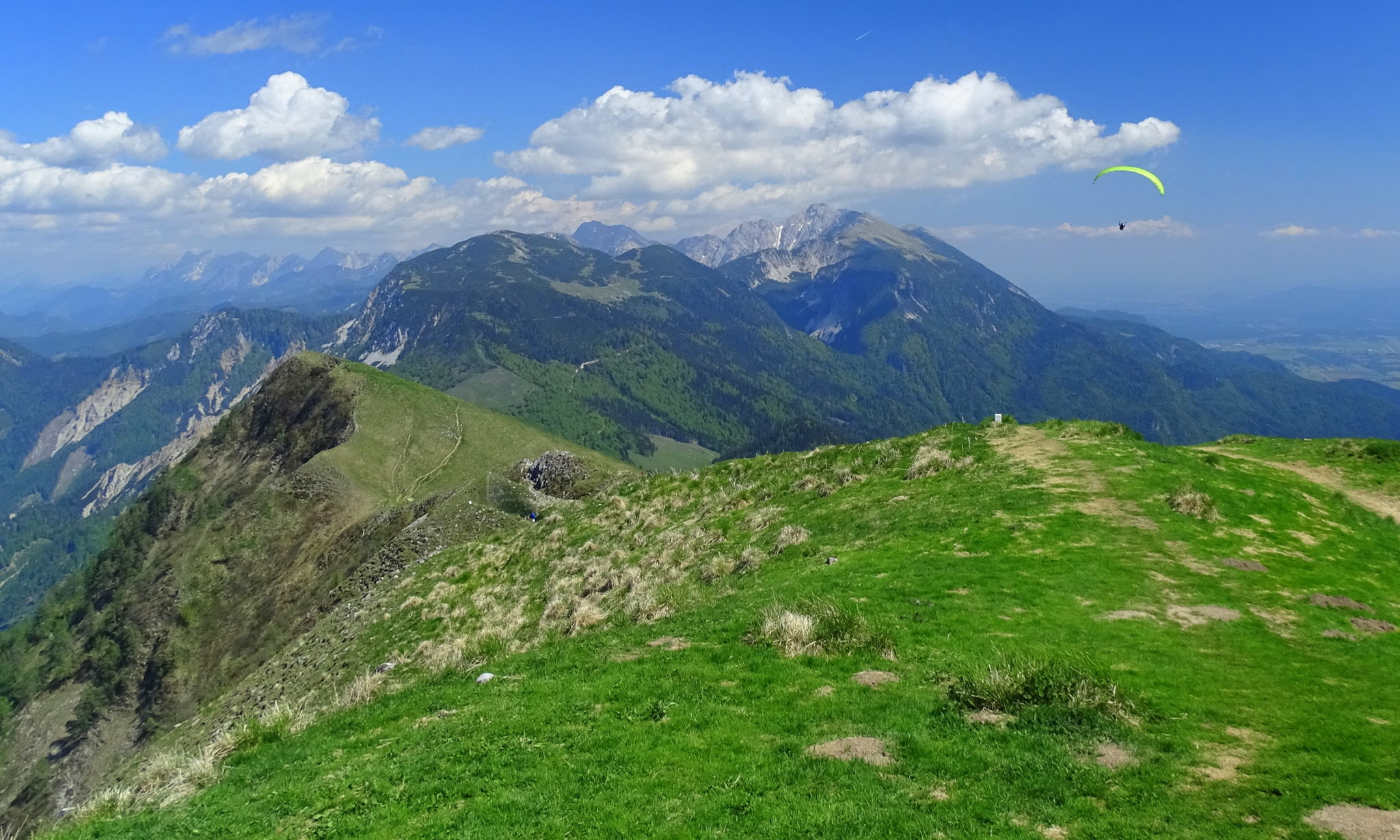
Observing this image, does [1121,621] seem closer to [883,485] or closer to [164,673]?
[883,485]

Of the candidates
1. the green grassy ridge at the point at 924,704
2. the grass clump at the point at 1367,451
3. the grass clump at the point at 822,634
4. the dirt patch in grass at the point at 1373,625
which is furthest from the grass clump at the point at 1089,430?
the grass clump at the point at 822,634

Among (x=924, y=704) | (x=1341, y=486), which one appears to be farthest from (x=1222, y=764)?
(x=1341, y=486)

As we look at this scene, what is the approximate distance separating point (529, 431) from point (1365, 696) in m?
136

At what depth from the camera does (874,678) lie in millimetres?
16375

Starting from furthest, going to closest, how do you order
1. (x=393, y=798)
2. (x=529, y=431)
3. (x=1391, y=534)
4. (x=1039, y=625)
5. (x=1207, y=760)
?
1. (x=529, y=431)
2. (x=1391, y=534)
3. (x=1039, y=625)
4. (x=393, y=798)
5. (x=1207, y=760)

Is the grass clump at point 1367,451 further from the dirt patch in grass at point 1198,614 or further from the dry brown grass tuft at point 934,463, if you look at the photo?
the dirt patch in grass at point 1198,614

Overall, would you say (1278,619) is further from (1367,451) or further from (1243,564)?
(1367,451)

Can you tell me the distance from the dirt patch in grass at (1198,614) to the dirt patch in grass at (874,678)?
9.75 meters

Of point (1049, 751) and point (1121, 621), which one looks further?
point (1121, 621)

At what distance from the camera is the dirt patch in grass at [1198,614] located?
19.5 m

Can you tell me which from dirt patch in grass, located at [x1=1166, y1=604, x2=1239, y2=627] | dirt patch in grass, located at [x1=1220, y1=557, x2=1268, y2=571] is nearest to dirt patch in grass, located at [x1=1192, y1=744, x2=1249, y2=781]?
dirt patch in grass, located at [x1=1166, y1=604, x2=1239, y2=627]

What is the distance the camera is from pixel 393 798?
12695mm

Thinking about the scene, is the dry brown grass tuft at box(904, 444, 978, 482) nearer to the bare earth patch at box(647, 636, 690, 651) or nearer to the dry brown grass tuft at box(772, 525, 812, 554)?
the dry brown grass tuft at box(772, 525, 812, 554)

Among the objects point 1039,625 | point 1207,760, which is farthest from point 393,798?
point 1039,625
